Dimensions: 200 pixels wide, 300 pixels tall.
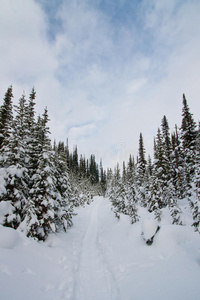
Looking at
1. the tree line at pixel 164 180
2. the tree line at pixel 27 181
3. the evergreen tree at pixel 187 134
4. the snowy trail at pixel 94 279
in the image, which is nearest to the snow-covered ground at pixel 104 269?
the snowy trail at pixel 94 279

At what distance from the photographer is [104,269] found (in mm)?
8383

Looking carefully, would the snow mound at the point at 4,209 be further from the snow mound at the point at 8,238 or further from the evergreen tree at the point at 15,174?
the snow mound at the point at 8,238

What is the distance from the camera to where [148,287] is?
623 centimetres

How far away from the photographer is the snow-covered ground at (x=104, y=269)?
5750mm

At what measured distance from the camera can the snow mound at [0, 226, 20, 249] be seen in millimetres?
7359

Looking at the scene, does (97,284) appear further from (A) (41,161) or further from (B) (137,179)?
(B) (137,179)

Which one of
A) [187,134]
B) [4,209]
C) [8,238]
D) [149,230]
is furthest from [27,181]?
[187,134]

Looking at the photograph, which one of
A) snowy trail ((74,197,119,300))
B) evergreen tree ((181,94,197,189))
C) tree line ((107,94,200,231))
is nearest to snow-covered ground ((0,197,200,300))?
snowy trail ((74,197,119,300))

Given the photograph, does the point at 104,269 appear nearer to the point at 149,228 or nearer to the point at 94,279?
the point at 94,279

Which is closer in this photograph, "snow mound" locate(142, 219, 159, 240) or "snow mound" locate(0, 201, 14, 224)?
"snow mound" locate(0, 201, 14, 224)

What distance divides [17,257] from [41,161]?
6.30 metres

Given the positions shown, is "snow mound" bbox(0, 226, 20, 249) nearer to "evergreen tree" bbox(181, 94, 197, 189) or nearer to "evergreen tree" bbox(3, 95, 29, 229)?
"evergreen tree" bbox(3, 95, 29, 229)

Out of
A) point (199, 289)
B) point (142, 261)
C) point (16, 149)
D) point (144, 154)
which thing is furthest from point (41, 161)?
point (144, 154)

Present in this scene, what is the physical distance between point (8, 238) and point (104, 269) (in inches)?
218
